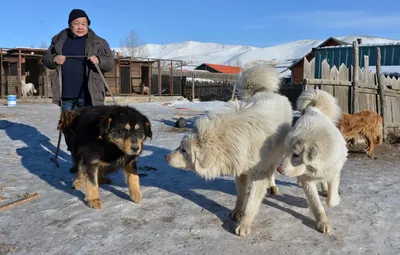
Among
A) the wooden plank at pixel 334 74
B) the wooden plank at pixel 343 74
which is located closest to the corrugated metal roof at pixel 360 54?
the wooden plank at pixel 343 74

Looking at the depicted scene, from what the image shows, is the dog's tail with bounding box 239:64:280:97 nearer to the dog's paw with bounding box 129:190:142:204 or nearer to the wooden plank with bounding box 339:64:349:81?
the dog's paw with bounding box 129:190:142:204

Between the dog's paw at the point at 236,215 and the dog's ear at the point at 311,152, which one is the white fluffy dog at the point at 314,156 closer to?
the dog's ear at the point at 311,152

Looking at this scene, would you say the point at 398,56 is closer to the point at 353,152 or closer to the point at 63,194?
the point at 353,152

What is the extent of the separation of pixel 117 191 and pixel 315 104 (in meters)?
2.60

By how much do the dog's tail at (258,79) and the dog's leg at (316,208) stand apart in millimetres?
1487

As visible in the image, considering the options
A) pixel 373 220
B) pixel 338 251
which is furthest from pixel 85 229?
pixel 373 220

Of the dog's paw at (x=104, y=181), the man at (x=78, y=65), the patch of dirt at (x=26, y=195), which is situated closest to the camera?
the patch of dirt at (x=26, y=195)

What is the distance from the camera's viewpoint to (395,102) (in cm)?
943

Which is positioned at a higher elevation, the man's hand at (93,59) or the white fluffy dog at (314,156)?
the man's hand at (93,59)

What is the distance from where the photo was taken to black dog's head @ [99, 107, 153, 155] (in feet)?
12.1

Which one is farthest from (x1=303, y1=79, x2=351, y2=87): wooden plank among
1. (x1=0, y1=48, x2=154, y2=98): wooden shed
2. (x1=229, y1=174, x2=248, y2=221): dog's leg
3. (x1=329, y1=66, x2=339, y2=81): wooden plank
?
(x1=0, y1=48, x2=154, y2=98): wooden shed

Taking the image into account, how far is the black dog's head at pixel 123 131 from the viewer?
3.70 m

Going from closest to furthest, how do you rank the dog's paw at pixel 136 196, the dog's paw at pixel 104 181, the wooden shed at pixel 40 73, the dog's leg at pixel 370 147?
the dog's paw at pixel 136 196 < the dog's paw at pixel 104 181 < the dog's leg at pixel 370 147 < the wooden shed at pixel 40 73

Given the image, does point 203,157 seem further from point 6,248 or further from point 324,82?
point 324,82
